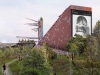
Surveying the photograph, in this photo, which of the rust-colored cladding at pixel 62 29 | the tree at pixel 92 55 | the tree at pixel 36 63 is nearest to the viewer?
the tree at pixel 36 63

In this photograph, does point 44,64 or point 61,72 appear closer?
point 44,64

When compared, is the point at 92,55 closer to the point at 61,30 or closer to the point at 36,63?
the point at 36,63

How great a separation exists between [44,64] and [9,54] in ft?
125

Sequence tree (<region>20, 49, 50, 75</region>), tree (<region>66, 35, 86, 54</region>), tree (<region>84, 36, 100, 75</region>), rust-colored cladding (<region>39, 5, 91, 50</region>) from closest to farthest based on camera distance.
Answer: tree (<region>20, 49, 50, 75</region>) < tree (<region>84, 36, 100, 75</region>) < tree (<region>66, 35, 86, 54</region>) < rust-colored cladding (<region>39, 5, 91, 50</region>)

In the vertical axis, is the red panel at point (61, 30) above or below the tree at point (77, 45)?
above

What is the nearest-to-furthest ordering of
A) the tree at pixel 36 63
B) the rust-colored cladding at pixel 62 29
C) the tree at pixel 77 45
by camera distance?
the tree at pixel 36 63 → the tree at pixel 77 45 → the rust-colored cladding at pixel 62 29

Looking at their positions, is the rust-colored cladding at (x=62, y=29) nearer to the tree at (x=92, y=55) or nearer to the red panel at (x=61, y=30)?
the red panel at (x=61, y=30)

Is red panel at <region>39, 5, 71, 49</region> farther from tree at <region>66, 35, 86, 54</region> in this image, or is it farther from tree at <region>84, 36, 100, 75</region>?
→ tree at <region>84, 36, 100, 75</region>

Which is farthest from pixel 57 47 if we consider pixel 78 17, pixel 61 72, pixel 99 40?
pixel 61 72

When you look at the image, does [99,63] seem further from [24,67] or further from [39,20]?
[39,20]

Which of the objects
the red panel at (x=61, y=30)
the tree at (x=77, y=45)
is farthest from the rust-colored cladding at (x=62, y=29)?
the tree at (x=77, y=45)

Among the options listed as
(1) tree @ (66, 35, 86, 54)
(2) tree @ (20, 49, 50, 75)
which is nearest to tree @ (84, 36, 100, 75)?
(2) tree @ (20, 49, 50, 75)

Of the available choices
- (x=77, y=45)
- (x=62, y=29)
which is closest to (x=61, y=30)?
(x=62, y=29)

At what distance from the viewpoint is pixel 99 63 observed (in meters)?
28.3
